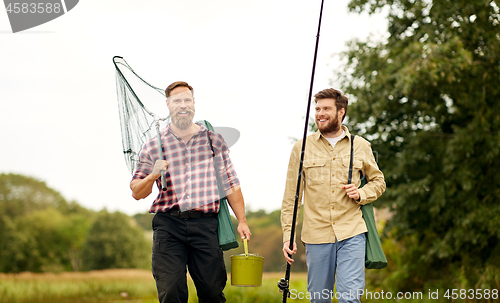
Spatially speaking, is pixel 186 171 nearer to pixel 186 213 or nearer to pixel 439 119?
pixel 186 213

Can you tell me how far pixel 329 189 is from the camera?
4004mm

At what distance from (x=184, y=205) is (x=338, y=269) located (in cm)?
135

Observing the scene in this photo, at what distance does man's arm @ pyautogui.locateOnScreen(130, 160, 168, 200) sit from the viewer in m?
3.73

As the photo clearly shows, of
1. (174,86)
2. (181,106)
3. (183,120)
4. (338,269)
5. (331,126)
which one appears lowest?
(338,269)

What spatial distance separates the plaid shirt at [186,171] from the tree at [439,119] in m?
4.71

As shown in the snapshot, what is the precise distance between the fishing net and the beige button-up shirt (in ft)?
4.05

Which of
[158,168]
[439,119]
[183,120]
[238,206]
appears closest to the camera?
[158,168]

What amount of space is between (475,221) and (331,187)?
550 cm

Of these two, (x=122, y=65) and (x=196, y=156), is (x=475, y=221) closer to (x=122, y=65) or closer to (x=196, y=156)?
(x=196, y=156)

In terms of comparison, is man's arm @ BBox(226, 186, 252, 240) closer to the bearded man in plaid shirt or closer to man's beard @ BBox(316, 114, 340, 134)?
the bearded man in plaid shirt

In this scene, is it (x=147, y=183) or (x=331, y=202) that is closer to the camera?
(x=147, y=183)

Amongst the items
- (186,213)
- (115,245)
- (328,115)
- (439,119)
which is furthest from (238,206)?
(115,245)

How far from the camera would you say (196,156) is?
4.06 m

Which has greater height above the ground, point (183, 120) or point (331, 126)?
point (183, 120)
